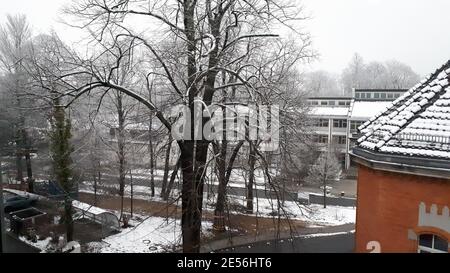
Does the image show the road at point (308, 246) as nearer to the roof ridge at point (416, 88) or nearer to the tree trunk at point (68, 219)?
the tree trunk at point (68, 219)

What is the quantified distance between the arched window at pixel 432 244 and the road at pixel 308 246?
7323mm

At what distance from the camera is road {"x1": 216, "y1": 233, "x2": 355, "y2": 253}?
13.0 meters

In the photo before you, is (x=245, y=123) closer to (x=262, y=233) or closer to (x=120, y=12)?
(x=120, y=12)

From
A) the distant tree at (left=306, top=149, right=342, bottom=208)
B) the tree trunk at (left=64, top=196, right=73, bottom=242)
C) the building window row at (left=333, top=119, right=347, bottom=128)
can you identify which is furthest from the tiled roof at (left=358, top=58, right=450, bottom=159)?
the building window row at (left=333, top=119, right=347, bottom=128)

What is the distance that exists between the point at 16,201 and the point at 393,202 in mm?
17366

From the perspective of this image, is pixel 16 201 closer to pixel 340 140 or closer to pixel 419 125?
pixel 419 125

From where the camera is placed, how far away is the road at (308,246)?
13.0m

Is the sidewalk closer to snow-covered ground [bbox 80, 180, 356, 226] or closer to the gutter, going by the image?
snow-covered ground [bbox 80, 180, 356, 226]

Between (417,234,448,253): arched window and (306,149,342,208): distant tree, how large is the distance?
1529 centimetres

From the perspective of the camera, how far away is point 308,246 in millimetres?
13703

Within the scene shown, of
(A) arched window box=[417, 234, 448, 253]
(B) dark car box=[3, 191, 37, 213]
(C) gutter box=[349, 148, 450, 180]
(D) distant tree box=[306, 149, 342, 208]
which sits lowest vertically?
(B) dark car box=[3, 191, 37, 213]

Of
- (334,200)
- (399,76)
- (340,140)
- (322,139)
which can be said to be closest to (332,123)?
(340,140)
